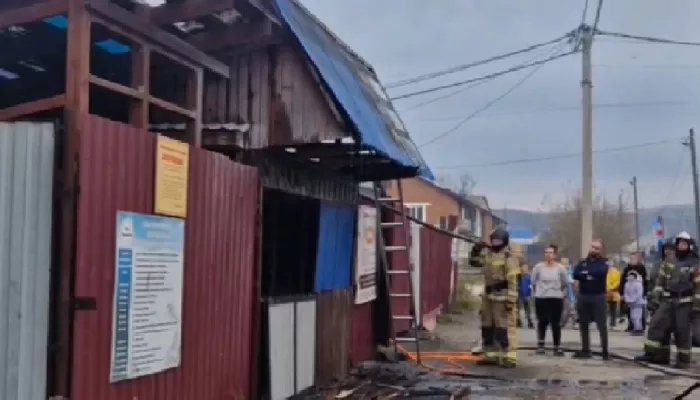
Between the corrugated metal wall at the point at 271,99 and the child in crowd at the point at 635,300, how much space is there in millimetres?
13314

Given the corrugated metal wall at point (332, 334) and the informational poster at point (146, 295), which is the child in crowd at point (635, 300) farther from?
the informational poster at point (146, 295)

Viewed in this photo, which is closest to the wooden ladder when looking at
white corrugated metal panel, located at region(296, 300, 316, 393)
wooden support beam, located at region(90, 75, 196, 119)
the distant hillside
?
white corrugated metal panel, located at region(296, 300, 316, 393)

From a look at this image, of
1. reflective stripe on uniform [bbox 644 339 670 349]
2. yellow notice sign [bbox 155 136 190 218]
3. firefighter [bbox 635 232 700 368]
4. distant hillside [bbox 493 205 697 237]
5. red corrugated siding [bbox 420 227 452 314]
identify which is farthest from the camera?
distant hillside [bbox 493 205 697 237]

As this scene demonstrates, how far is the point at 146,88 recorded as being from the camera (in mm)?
6688

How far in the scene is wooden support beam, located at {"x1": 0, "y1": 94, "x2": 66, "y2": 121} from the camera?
5.50m

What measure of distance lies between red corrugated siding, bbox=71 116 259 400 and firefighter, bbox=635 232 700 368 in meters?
7.56

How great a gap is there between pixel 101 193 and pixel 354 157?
4813mm

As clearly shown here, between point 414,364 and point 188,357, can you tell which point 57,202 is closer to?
point 188,357

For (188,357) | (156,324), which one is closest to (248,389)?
(188,357)

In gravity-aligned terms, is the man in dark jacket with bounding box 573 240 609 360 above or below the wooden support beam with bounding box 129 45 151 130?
below

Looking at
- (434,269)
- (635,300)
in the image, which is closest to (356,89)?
(434,269)

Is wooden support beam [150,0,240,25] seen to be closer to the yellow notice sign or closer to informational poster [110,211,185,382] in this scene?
the yellow notice sign

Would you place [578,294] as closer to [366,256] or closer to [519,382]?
[519,382]

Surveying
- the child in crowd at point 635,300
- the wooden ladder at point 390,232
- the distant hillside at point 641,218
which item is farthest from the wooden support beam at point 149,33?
the distant hillside at point 641,218
